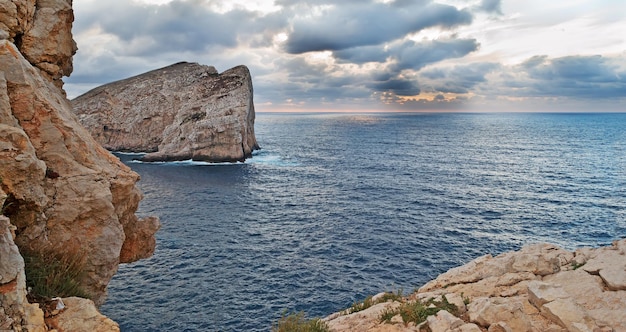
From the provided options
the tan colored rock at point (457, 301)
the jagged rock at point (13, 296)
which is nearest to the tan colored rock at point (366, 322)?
the tan colored rock at point (457, 301)

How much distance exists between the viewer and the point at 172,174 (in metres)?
68.4

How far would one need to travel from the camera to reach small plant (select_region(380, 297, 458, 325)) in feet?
41.1

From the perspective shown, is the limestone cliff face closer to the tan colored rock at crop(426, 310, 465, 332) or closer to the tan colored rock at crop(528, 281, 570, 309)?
the tan colored rock at crop(426, 310, 465, 332)

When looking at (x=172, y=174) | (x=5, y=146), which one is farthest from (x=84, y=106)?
(x=5, y=146)

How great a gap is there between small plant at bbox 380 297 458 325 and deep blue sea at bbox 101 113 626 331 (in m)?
12.1

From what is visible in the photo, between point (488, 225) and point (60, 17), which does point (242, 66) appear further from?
point (60, 17)

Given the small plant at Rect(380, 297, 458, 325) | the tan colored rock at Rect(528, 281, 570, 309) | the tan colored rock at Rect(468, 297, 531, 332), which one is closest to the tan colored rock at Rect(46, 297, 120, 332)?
the small plant at Rect(380, 297, 458, 325)

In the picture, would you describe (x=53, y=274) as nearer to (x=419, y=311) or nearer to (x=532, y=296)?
(x=419, y=311)

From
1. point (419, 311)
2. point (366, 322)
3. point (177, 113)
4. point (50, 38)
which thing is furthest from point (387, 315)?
point (177, 113)

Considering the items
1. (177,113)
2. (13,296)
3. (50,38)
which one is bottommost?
(13,296)

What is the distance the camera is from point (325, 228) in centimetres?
4025

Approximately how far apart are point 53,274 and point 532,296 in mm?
13811

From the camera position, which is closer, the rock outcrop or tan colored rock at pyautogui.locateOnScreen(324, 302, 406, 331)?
tan colored rock at pyautogui.locateOnScreen(324, 302, 406, 331)

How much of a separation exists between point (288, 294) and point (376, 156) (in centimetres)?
6732
